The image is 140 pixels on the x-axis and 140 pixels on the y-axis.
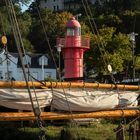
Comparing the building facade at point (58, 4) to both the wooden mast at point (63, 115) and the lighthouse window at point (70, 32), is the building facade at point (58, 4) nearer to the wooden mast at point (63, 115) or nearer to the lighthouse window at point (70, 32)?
the lighthouse window at point (70, 32)

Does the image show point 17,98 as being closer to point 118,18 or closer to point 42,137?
point 42,137

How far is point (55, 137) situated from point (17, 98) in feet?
10.5

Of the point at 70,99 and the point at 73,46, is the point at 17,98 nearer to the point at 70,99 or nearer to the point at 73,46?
the point at 70,99

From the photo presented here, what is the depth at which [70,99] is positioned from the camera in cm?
1167

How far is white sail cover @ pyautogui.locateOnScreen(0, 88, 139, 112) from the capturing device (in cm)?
1103

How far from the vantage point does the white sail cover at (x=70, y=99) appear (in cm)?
1103

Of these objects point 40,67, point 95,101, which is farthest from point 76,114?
point 40,67

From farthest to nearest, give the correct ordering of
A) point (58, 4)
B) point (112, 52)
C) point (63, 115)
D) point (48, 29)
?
point (58, 4), point (48, 29), point (112, 52), point (63, 115)

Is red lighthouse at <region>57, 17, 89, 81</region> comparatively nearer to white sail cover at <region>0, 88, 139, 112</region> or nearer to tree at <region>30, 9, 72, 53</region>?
white sail cover at <region>0, 88, 139, 112</region>

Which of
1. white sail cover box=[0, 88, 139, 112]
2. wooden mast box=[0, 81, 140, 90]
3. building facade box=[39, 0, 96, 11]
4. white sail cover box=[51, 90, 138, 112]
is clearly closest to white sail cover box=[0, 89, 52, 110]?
white sail cover box=[0, 88, 139, 112]

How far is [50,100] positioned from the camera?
453 inches

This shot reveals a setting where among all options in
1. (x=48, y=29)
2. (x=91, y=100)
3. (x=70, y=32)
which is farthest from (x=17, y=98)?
(x=48, y=29)

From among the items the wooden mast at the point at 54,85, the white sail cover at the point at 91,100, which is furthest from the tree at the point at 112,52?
the white sail cover at the point at 91,100

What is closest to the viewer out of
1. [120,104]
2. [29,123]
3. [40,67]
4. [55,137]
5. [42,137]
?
[42,137]
